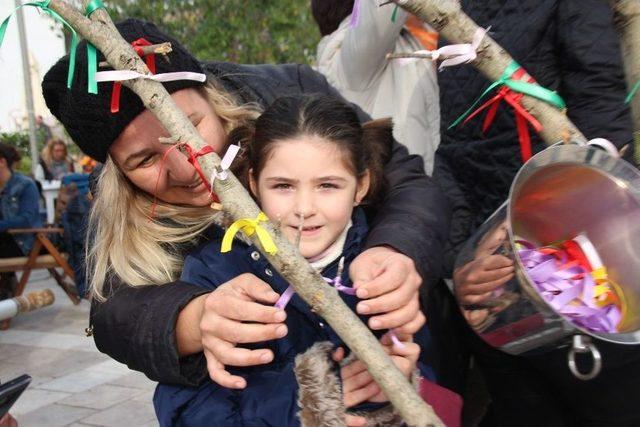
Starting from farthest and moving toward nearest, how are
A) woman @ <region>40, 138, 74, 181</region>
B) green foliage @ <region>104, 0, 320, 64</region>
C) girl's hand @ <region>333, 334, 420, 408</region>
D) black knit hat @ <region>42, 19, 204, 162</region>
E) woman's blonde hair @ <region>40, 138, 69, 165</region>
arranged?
green foliage @ <region>104, 0, 320, 64</region>
woman's blonde hair @ <region>40, 138, 69, 165</region>
woman @ <region>40, 138, 74, 181</region>
black knit hat @ <region>42, 19, 204, 162</region>
girl's hand @ <region>333, 334, 420, 408</region>

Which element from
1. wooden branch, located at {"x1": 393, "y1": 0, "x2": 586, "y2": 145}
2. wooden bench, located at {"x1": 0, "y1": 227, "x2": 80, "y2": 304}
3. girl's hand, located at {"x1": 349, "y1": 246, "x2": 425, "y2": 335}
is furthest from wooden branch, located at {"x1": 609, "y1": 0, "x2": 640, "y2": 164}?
wooden bench, located at {"x1": 0, "y1": 227, "x2": 80, "y2": 304}

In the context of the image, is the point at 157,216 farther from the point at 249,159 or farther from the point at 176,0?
the point at 176,0

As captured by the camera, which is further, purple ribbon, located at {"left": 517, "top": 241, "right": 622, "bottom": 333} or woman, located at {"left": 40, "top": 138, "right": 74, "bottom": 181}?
woman, located at {"left": 40, "top": 138, "right": 74, "bottom": 181}

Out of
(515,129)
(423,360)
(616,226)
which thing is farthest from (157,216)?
(616,226)

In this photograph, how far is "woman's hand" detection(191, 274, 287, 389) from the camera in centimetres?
105

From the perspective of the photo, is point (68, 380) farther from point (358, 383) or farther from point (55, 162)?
point (55, 162)

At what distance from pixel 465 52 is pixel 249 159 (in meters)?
0.78

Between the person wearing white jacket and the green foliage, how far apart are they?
31.3 feet

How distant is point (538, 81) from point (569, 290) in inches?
29.8

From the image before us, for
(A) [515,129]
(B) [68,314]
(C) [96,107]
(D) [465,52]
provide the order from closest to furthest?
1. (D) [465,52]
2. (C) [96,107]
3. (A) [515,129]
4. (B) [68,314]

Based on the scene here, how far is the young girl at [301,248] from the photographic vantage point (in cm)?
128

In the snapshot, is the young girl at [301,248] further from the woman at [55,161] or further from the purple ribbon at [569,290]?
the woman at [55,161]

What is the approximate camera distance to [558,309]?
1062 millimetres

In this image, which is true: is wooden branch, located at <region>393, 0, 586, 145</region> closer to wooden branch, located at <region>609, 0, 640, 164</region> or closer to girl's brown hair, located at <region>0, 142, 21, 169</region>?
wooden branch, located at <region>609, 0, 640, 164</region>
